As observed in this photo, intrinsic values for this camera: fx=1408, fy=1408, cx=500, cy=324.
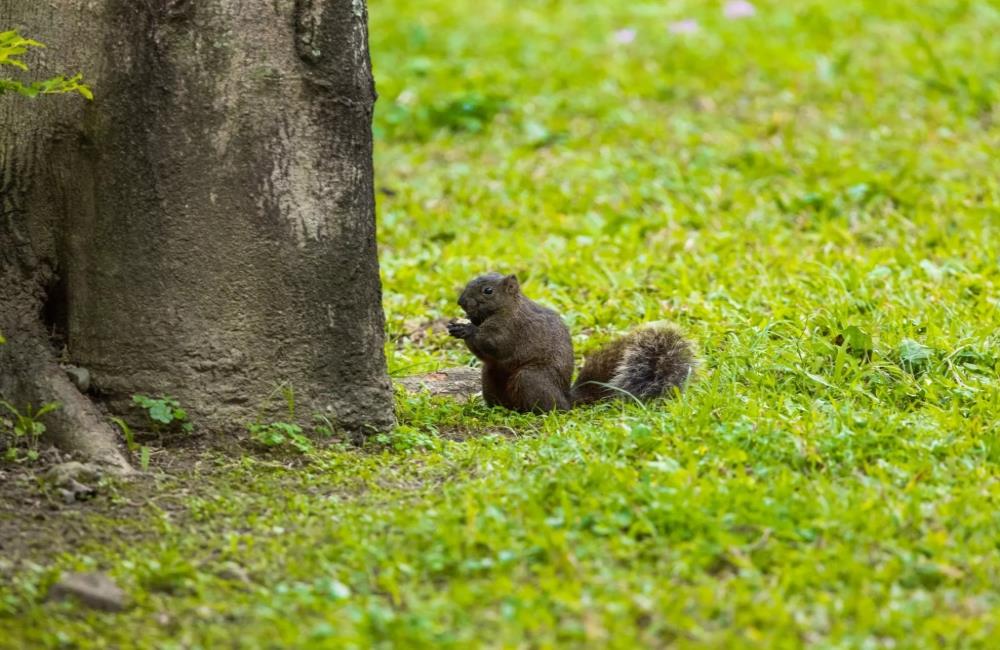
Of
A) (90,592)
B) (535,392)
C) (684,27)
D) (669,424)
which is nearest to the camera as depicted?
(90,592)

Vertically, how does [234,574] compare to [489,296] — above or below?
below

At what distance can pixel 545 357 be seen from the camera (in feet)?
18.3

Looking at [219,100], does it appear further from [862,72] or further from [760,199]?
[862,72]

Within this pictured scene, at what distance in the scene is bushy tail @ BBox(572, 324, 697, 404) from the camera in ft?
17.4

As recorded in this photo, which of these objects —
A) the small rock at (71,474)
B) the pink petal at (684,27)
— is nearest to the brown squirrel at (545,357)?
the small rock at (71,474)

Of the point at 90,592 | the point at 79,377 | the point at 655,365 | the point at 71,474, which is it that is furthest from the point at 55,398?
the point at 655,365

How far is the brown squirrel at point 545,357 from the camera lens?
17.5ft

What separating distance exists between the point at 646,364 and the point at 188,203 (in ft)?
5.96

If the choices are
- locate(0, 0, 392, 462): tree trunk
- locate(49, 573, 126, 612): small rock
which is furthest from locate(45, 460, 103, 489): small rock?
locate(49, 573, 126, 612): small rock

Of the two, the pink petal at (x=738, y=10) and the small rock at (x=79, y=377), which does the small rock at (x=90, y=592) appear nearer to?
the small rock at (x=79, y=377)

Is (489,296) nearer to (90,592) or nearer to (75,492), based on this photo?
(75,492)

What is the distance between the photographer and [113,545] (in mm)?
4105

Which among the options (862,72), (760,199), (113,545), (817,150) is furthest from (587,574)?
(862,72)

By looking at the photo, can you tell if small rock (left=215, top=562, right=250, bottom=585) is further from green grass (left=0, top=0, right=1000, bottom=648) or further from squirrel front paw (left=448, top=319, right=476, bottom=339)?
squirrel front paw (left=448, top=319, right=476, bottom=339)
